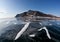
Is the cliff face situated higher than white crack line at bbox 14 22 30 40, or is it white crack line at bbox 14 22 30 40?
the cliff face

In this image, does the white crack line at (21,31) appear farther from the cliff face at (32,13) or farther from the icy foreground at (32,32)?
the cliff face at (32,13)

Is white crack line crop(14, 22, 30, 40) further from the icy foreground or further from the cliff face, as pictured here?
the cliff face

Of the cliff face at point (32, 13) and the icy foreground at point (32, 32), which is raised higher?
the cliff face at point (32, 13)

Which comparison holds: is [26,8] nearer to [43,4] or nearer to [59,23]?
[43,4]

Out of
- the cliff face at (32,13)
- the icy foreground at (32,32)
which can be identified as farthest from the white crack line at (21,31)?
the cliff face at (32,13)

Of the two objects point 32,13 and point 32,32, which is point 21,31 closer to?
point 32,32

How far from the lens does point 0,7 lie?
5.47ft

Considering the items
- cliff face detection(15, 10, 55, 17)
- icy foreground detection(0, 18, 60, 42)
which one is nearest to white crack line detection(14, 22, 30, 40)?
icy foreground detection(0, 18, 60, 42)

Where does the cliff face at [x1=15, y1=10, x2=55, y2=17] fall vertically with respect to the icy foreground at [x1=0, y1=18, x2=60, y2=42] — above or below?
above

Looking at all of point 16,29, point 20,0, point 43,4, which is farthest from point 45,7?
point 16,29

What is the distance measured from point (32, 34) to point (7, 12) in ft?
1.43

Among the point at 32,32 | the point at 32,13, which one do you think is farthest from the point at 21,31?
the point at 32,13

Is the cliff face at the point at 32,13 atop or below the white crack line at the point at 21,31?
atop

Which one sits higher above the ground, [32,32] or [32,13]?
[32,13]
